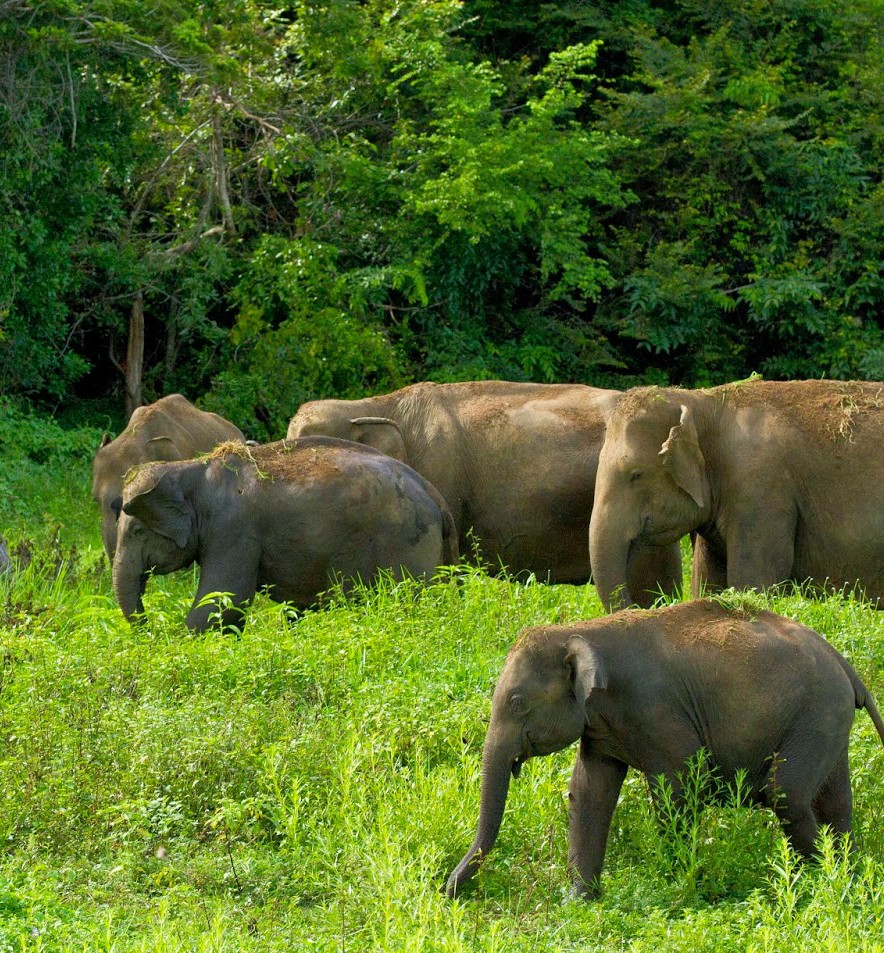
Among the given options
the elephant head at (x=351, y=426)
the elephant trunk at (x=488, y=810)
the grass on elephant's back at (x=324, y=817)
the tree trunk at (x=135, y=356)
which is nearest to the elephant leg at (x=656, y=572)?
the elephant head at (x=351, y=426)

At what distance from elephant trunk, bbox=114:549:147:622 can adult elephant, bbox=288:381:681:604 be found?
2.28m

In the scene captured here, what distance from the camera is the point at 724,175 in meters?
19.8

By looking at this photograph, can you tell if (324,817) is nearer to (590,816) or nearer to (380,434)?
(590,816)

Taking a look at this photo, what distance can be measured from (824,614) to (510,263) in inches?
454

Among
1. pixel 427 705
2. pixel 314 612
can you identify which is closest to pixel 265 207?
pixel 314 612

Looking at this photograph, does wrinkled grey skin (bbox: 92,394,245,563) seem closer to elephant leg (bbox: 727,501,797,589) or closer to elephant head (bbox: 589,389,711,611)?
elephant head (bbox: 589,389,711,611)

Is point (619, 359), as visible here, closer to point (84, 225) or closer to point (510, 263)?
point (510, 263)

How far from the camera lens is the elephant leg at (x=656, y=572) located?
31.6ft

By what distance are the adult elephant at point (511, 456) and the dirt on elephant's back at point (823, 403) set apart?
1209mm

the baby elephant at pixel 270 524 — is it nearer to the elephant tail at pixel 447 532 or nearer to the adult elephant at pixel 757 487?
the elephant tail at pixel 447 532

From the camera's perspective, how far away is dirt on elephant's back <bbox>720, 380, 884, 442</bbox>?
8609 millimetres

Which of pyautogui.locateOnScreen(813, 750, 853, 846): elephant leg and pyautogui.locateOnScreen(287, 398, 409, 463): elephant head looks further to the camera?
pyautogui.locateOnScreen(287, 398, 409, 463): elephant head

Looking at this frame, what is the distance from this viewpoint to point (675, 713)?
5402 mm

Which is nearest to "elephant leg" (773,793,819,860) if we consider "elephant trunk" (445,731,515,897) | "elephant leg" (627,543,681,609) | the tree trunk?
"elephant trunk" (445,731,515,897)
